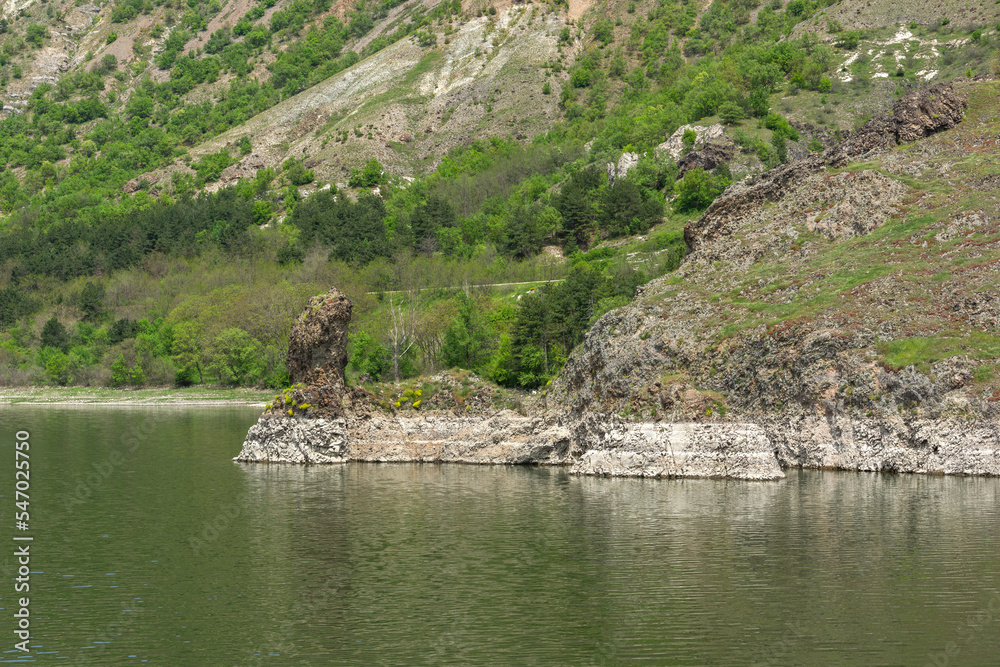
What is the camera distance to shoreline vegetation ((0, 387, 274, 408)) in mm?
Result: 130625

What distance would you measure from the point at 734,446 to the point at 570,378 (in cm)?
1957

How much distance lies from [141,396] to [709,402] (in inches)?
3918

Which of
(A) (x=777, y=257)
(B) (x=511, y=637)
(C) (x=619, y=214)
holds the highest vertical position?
(C) (x=619, y=214)

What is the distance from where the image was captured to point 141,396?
454ft

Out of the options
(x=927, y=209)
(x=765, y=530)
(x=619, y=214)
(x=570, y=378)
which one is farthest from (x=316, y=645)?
(x=619, y=214)

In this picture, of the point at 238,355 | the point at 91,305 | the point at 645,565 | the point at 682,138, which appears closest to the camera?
the point at 645,565

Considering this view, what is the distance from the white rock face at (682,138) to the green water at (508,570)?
408 feet

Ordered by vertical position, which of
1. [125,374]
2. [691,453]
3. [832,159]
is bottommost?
[691,453]

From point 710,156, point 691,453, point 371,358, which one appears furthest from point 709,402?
point 710,156

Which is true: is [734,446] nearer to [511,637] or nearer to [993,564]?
[993,564]

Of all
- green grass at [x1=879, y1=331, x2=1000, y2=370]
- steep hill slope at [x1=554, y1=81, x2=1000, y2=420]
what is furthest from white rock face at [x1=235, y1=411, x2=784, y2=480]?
green grass at [x1=879, y1=331, x2=1000, y2=370]

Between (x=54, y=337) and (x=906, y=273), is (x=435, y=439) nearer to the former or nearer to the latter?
(x=906, y=273)

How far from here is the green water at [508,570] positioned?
26641 millimetres

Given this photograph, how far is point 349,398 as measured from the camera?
69188mm
